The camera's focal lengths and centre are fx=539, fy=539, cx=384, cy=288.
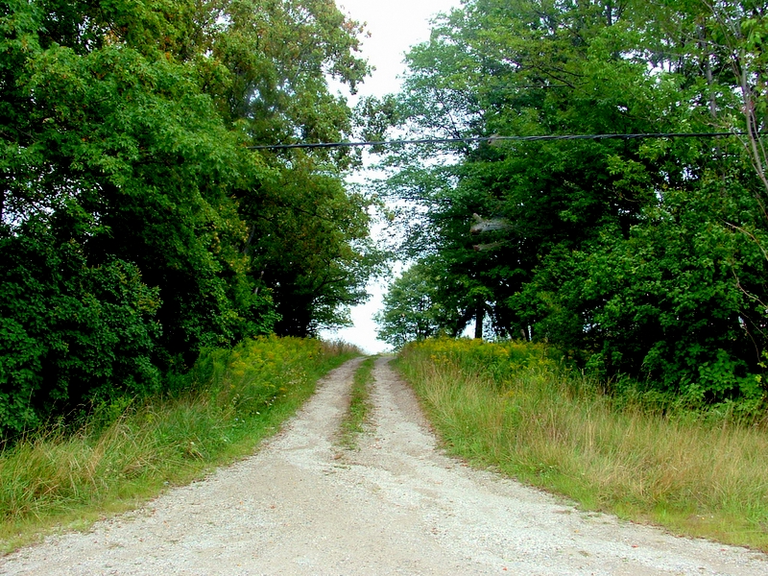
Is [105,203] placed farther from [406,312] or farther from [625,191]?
[406,312]

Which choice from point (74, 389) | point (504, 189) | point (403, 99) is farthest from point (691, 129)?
point (403, 99)

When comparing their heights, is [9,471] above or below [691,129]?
below

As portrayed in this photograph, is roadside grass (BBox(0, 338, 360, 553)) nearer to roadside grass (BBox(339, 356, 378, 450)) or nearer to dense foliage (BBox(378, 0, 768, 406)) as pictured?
roadside grass (BBox(339, 356, 378, 450))

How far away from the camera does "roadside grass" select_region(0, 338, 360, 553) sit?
506 centimetres

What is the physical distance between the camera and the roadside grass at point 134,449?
199 inches

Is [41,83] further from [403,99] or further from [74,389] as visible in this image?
[403,99]

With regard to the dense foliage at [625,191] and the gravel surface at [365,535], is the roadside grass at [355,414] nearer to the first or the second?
the gravel surface at [365,535]

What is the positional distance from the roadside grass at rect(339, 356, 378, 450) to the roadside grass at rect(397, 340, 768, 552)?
1467mm

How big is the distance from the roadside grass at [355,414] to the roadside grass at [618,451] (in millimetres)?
1467

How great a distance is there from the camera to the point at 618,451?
265 inches

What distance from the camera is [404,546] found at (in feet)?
14.6

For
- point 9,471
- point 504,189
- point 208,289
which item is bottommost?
point 9,471

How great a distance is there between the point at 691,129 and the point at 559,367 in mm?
5741

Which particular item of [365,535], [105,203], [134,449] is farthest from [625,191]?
[134,449]
